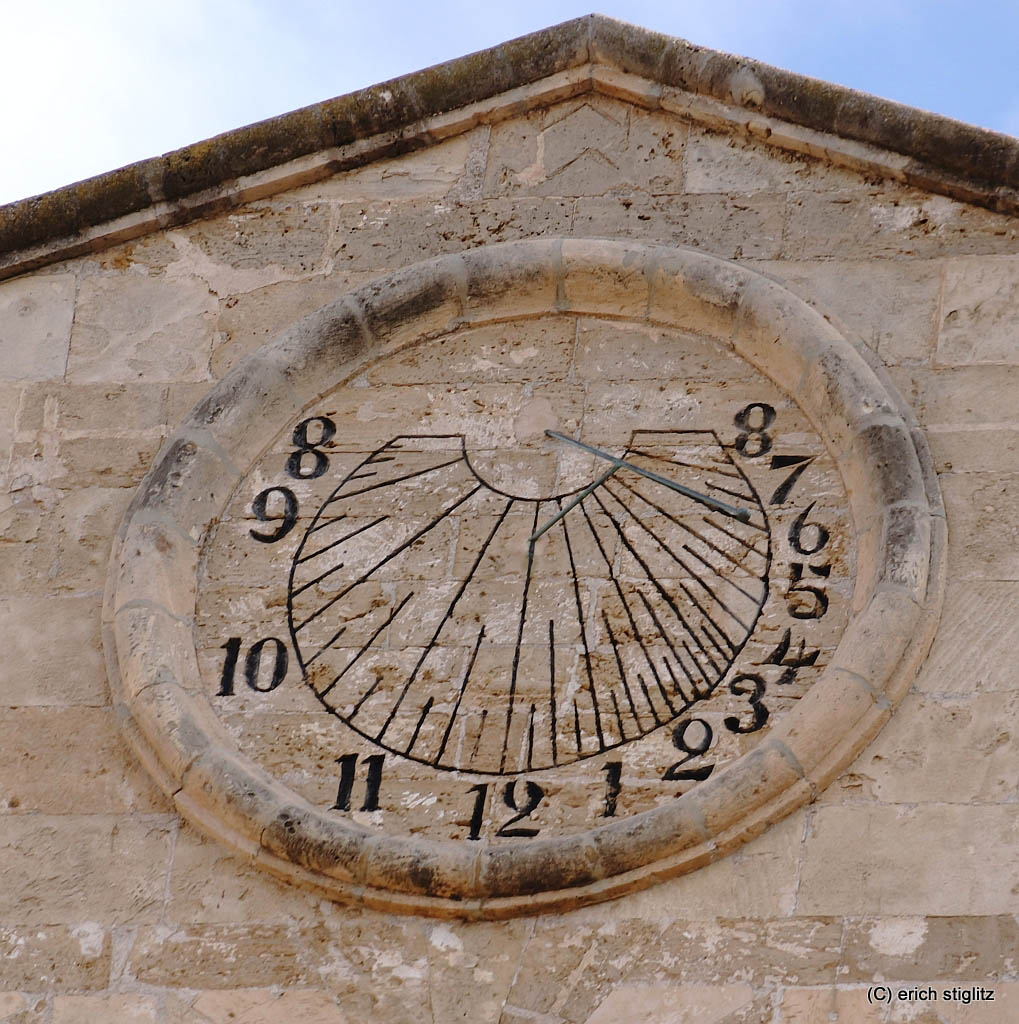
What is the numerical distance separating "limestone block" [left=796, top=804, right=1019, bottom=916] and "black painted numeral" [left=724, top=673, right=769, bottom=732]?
33 cm

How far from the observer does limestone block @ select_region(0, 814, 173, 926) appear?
6.12 metres

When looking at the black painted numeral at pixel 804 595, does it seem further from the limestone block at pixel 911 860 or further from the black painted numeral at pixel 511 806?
the black painted numeral at pixel 511 806

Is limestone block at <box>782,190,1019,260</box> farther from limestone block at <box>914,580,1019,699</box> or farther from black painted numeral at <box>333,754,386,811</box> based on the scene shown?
black painted numeral at <box>333,754,386,811</box>

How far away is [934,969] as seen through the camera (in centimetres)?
564

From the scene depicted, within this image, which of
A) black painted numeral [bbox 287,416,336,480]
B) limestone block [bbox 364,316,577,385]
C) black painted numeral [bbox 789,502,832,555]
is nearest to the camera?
black painted numeral [bbox 789,502,832,555]

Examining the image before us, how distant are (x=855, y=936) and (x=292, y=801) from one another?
1473mm

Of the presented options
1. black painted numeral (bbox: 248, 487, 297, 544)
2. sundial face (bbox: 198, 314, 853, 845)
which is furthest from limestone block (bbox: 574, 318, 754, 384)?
black painted numeral (bbox: 248, 487, 297, 544)

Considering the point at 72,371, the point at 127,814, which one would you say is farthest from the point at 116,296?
the point at 127,814

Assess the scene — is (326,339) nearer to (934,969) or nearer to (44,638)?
(44,638)

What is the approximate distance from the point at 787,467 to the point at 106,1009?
234 cm

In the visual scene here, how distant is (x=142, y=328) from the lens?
24.0 ft

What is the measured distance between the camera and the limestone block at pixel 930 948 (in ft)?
18.5

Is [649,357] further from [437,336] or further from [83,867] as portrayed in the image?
[83,867]

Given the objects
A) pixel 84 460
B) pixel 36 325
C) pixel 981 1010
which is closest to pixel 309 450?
pixel 84 460
